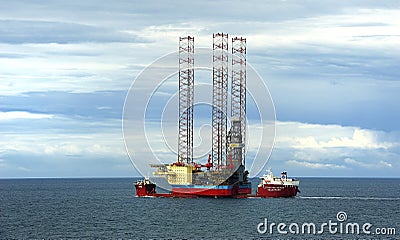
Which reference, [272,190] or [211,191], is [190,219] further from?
[272,190]

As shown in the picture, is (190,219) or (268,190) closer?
(190,219)

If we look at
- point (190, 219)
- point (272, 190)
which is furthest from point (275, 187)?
point (190, 219)

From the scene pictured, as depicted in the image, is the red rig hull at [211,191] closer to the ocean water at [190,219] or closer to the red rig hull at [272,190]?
the ocean water at [190,219]

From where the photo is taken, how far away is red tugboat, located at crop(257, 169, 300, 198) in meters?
143

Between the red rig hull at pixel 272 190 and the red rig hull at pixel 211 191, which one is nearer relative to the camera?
the red rig hull at pixel 211 191

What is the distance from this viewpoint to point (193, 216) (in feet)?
342

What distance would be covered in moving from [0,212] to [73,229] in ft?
125

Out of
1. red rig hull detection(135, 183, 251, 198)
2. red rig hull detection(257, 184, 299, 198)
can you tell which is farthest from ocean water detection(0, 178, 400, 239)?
red rig hull detection(257, 184, 299, 198)

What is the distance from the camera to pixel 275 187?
14338cm

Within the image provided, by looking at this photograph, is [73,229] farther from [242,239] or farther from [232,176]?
[232,176]

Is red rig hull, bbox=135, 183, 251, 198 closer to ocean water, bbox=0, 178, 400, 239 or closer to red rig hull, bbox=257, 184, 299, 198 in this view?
ocean water, bbox=0, 178, 400, 239

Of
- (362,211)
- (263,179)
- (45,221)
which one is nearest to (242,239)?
(45,221)

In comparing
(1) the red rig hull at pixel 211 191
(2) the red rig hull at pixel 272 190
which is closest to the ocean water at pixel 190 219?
(1) the red rig hull at pixel 211 191

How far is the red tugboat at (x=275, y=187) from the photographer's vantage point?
469 feet
